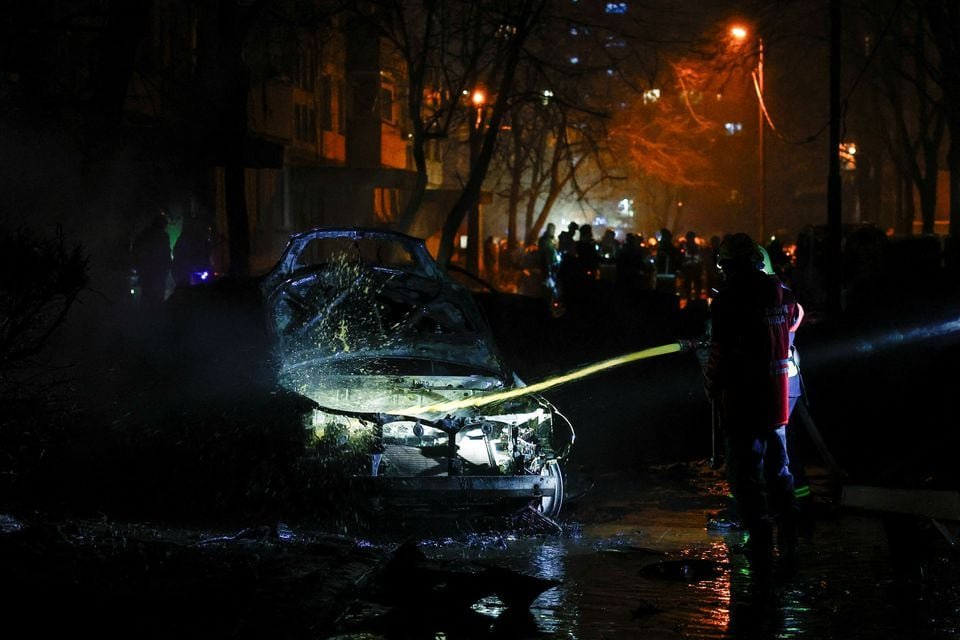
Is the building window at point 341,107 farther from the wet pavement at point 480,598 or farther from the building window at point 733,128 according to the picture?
the wet pavement at point 480,598

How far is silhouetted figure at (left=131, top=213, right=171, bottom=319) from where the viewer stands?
59.8ft

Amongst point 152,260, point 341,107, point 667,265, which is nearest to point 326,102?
point 341,107

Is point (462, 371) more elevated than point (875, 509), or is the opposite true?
point (462, 371)

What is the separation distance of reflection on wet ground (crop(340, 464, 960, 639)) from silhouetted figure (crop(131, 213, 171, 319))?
10.8m

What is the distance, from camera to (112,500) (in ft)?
27.9

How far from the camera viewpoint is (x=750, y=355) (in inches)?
295

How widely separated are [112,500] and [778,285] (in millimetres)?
4748

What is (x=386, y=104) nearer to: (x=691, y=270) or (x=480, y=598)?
(x=691, y=270)

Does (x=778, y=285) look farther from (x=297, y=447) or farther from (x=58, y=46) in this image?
(x=58, y=46)

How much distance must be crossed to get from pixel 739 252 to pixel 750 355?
0.67 m

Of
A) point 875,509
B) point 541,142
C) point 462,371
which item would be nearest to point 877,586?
point 875,509

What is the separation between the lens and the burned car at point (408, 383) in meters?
7.81

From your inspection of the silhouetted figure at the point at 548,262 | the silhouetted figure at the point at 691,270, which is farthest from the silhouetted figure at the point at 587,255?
the silhouetted figure at the point at 691,270

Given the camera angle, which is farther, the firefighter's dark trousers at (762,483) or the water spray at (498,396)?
the water spray at (498,396)
